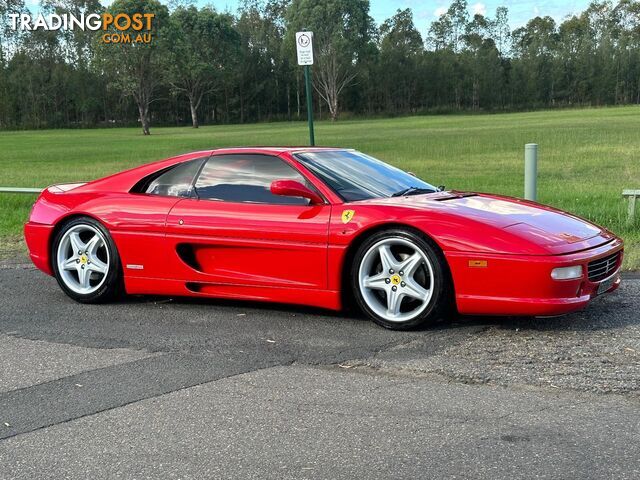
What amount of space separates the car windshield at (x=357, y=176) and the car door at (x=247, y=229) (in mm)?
206

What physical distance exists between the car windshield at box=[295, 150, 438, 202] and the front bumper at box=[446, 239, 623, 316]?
1001 mm

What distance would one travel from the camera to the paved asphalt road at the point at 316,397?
124 inches

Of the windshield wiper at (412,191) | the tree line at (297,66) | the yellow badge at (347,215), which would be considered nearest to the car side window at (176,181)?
the yellow badge at (347,215)

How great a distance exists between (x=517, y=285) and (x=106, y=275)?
318cm

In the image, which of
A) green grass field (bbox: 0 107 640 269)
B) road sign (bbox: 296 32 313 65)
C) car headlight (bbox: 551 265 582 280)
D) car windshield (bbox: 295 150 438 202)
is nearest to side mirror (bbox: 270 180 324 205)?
car windshield (bbox: 295 150 438 202)

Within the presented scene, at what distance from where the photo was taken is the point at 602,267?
5090mm

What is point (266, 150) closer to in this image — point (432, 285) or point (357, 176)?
point (357, 176)

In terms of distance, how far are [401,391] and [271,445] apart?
885 mm

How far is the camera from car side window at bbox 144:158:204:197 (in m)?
6.08

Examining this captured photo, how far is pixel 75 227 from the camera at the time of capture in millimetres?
6305

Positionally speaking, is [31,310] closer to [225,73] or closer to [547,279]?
[547,279]

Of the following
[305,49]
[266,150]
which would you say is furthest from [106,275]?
[305,49]

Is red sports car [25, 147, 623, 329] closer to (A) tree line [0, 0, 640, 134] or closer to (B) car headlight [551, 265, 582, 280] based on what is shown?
(B) car headlight [551, 265, 582, 280]

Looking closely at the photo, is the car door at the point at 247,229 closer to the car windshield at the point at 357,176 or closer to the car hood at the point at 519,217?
the car windshield at the point at 357,176
